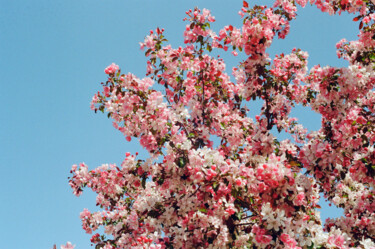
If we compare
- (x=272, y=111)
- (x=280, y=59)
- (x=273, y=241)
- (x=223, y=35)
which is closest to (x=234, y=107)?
(x=272, y=111)

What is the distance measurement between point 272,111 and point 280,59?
1.49 meters

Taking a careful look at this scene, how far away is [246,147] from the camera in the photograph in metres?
5.52

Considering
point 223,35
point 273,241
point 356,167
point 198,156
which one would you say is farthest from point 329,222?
point 223,35

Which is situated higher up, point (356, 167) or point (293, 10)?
point (293, 10)

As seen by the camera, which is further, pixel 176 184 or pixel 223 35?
pixel 223 35

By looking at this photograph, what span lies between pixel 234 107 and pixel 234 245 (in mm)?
3436

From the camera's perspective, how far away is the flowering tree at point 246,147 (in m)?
4.20

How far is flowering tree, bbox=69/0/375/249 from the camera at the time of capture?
13.8ft

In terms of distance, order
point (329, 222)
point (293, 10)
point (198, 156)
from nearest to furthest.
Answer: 1. point (198, 156)
2. point (329, 222)
3. point (293, 10)

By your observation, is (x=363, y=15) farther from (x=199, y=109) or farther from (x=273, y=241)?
(x=273, y=241)

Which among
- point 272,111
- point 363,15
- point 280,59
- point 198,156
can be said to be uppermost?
point 280,59

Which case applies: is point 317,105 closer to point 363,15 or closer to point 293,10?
point 363,15

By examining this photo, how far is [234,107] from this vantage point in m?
7.55

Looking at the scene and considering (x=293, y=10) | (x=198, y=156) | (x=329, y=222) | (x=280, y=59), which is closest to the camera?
(x=198, y=156)
